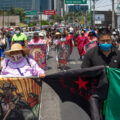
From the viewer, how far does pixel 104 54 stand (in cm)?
381

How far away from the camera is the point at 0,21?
9881 centimetres

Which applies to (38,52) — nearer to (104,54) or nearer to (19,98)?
(19,98)

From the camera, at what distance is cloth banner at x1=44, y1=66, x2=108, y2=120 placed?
12.1 ft

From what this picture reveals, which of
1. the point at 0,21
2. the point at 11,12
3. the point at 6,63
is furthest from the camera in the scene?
the point at 11,12

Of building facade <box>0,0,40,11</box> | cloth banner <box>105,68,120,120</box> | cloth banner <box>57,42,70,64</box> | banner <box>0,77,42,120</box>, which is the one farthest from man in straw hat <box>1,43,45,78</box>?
building facade <box>0,0,40,11</box>

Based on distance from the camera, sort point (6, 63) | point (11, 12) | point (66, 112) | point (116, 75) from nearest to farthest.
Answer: point (116, 75) → point (6, 63) → point (66, 112) → point (11, 12)

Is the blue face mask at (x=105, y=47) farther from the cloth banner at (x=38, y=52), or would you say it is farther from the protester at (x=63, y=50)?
the protester at (x=63, y=50)

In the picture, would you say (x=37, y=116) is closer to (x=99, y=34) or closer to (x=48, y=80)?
(x=48, y=80)

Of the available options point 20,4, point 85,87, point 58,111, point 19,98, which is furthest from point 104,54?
point 20,4

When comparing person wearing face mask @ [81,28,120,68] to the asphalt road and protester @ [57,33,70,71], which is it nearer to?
the asphalt road

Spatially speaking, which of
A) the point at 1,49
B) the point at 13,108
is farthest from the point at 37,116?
the point at 1,49

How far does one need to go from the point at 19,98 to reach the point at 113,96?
1287 millimetres

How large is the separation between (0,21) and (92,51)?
9828 centimetres

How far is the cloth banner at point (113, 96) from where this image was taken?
364 centimetres
